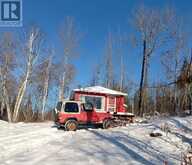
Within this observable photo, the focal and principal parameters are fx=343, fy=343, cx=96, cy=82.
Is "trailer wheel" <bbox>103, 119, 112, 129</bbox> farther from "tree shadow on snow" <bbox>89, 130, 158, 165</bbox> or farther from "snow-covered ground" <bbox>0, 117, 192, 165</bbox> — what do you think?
"tree shadow on snow" <bbox>89, 130, 158, 165</bbox>

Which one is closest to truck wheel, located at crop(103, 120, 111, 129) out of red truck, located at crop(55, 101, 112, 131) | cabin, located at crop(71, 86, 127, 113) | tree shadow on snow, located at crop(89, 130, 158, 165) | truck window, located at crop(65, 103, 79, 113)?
red truck, located at crop(55, 101, 112, 131)

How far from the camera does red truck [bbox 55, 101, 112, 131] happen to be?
74.3ft

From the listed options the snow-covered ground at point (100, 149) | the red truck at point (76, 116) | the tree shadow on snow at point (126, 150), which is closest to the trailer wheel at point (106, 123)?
the red truck at point (76, 116)

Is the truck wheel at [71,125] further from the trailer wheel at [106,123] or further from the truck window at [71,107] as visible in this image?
the trailer wheel at [106,123]

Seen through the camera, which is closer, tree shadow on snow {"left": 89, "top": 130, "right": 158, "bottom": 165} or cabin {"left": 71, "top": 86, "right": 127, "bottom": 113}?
tree shadow on snow {"left": 89, "top": 130, "right": 158, "bottom": 165}

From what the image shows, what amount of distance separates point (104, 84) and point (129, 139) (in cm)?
3777

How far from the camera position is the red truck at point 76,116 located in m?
22.6

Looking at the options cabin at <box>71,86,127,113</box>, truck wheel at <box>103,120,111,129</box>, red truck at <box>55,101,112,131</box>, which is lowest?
truck wheel at <box>103,120,111,129</box>

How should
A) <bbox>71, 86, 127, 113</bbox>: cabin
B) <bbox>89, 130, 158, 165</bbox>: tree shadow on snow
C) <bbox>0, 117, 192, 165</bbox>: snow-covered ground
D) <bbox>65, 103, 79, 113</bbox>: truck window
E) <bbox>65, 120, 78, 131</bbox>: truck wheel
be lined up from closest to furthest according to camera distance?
<bbox>0, 117, 192, 165</bbox>: snow-covered ground, <bbox>89, 130, 158, 165</bbox>: tree shadow on snow, <bbox>65, 120, 78, 131</bbox>: truck wheel, <bbox>65, 103, 79, 113</bbox>: truck window, <bbox>71, 86, 127, 113</bbox>: cabin

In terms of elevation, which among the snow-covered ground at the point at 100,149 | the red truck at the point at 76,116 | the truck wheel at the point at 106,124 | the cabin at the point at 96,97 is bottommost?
the snow-covered ground at the point at 100,149

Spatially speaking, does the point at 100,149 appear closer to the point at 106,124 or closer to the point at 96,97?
the point at 106,124

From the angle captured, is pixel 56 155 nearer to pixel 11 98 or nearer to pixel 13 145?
pixel 13 145

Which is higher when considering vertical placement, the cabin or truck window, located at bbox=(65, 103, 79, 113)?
the cabin

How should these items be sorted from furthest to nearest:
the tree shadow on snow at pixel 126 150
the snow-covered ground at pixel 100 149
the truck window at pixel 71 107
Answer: the truck window at pixel 71 107, the tree shadow on snow at pixel 126 150, the snow-covered ground at pixel 100 149
